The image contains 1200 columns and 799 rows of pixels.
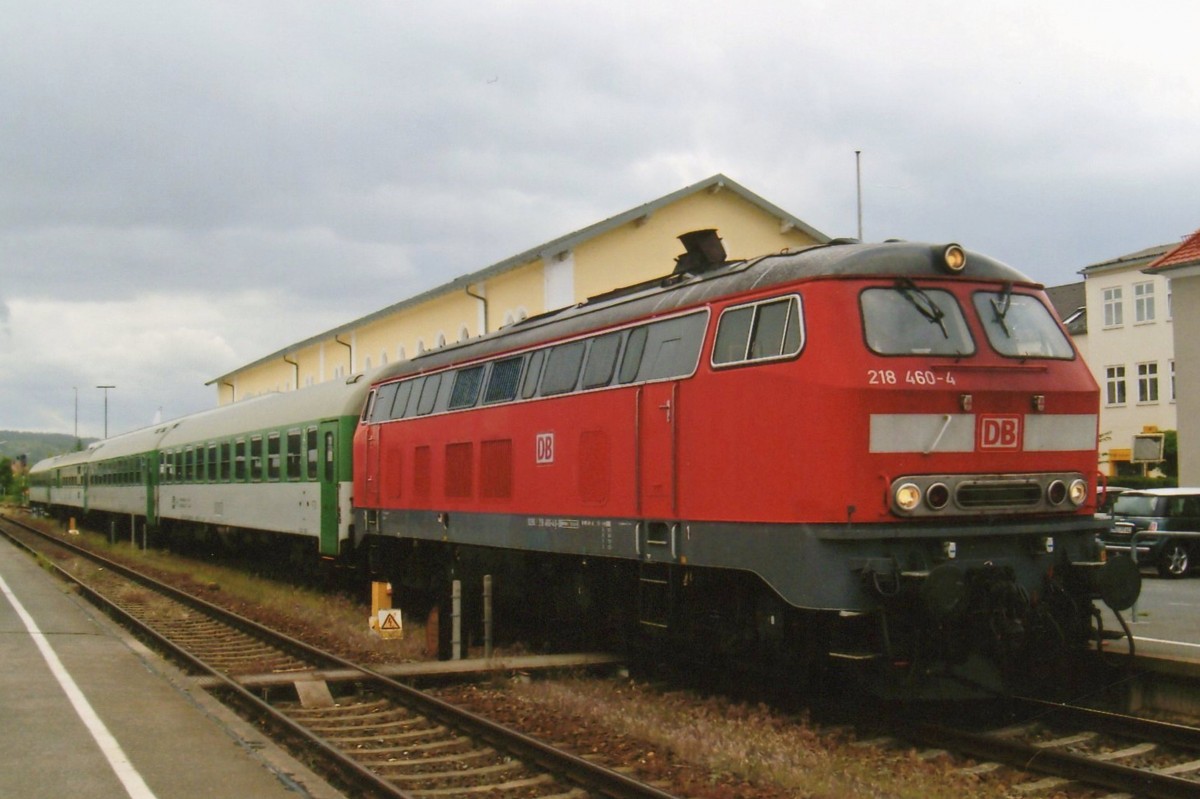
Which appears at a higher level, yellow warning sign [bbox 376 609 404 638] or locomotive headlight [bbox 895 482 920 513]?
locomotive headlight [bbox 895 482 920 513]

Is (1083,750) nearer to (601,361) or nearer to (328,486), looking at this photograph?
(601,361)

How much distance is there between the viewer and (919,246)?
30.9 ft

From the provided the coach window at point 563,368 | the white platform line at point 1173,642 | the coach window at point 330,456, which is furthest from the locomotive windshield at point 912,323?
the coach window at point 330,456

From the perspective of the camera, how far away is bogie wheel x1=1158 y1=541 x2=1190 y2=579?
69.1ft

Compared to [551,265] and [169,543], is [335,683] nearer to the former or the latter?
[551,265]

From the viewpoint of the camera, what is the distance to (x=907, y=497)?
8641mm

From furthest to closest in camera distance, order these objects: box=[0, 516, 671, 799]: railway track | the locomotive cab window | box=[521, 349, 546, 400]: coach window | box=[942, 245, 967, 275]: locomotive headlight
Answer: box=[521, 349, 546, 400]: coach window, box=[942, 245, 967, 275]: locomotive headlight, the locomotive cab window, box=[0, 516, 671, 799]: railway track

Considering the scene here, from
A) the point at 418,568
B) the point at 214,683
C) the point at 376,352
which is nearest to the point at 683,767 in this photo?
the point at 214,683

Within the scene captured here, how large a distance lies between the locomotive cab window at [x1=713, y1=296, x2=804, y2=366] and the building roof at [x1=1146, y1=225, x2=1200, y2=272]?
72.5 feet

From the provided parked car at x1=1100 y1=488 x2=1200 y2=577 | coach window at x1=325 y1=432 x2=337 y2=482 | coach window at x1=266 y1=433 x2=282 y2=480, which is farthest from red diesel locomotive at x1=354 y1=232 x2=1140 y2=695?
parked car at x1=1100 y1=488 x2=1200 y2=577

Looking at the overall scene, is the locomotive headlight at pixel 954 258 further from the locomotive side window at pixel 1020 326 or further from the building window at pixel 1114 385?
the building window at pixel 1114 385

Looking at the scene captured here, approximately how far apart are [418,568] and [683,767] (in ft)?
28.7

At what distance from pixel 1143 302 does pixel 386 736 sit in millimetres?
46007

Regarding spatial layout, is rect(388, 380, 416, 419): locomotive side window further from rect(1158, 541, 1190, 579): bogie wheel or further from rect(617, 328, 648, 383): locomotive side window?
rect(1158, 541, 1190, 579): bogie wheel
